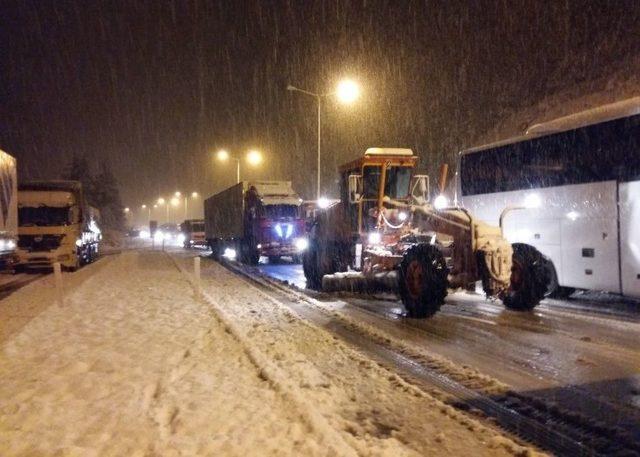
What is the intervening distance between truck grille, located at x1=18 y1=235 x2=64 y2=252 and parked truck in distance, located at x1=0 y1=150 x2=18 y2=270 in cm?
490

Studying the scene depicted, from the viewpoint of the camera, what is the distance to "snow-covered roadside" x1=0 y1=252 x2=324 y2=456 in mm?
4867

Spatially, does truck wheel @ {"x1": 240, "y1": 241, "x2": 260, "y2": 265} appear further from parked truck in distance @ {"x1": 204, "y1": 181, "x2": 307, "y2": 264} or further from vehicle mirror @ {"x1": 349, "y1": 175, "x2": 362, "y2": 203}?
vehicle mirror @ {"x1": 349, "y1": 175, "x2": 362, "y2": 203}

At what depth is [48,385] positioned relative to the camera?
660 cm

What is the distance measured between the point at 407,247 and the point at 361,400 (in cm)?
730

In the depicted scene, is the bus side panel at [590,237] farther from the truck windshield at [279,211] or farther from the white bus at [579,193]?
the truck windshield at [279,211]

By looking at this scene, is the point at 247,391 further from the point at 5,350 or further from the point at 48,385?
the point at 5,350

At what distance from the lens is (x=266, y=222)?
2948 cm

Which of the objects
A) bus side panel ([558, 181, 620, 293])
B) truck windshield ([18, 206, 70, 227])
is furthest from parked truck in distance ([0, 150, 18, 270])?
bus side panel ([558, 181, 620, 293])

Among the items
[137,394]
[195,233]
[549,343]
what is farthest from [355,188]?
[195,233]

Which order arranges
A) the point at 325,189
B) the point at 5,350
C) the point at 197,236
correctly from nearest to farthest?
the point at 5,350
the point at 325,189
the point at 197,236

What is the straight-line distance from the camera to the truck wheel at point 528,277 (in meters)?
11.6

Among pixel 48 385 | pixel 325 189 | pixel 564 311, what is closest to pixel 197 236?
pixel 325 189

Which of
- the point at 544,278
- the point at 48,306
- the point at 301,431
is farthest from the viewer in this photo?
the point at 48,306

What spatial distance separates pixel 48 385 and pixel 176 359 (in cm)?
161
